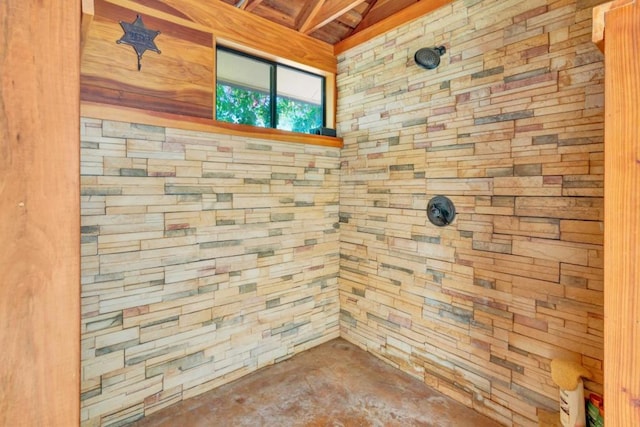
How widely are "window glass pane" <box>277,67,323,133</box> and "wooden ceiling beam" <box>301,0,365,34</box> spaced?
15.3 inches

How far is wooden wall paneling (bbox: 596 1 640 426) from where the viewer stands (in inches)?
27.1

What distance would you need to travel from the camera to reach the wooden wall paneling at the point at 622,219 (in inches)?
27.1

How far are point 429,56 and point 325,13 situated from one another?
0.99 m

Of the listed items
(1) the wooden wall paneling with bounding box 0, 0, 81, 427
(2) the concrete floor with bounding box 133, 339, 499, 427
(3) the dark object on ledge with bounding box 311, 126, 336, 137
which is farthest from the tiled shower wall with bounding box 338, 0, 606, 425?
(1) the wooden wall paneling with bounding box 0, 0, 81, 427

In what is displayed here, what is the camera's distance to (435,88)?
219 cm

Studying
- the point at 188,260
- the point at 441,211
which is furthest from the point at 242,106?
the point at 441,211

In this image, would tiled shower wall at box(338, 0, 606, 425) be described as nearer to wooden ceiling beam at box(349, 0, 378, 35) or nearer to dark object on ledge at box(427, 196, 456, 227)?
dark object on ledge at box(427, 196, 456, 227)

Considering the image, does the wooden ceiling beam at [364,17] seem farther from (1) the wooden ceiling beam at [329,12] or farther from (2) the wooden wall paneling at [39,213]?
(2) the wooden wall paneling at [39,213]

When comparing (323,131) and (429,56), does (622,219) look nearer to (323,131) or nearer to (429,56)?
(429,56)

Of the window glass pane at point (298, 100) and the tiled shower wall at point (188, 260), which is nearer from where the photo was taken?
the tiled shower wall at point (188, 260)

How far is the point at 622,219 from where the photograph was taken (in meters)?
0.71

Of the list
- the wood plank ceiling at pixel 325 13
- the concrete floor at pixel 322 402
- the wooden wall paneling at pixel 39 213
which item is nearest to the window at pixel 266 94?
the wood plank ceiling at pixel 325 13

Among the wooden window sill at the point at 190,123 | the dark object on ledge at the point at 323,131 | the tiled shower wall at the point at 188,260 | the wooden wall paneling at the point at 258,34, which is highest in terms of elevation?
the wooden wall paneling at the point at 258,34

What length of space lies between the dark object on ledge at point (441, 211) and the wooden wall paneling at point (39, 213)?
2.04 meters
